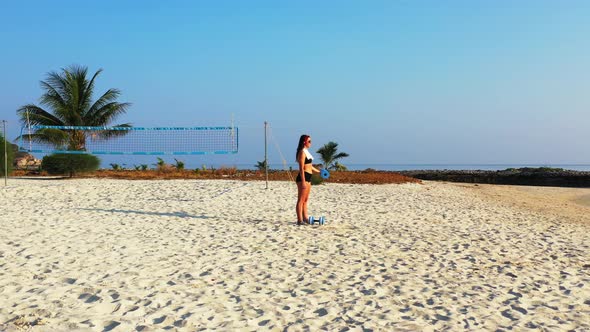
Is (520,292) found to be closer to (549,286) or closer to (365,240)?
(549,286)

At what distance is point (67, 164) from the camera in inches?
656

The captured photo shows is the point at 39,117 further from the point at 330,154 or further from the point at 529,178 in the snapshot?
the point at 529,178

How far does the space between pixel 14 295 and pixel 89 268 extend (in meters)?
0.91

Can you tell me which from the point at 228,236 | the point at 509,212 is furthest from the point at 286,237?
the point at 509,212

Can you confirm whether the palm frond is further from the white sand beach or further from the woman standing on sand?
the woman standing on sand

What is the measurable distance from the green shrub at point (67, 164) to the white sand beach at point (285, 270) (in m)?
7.73

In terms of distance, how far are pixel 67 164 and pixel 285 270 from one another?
47.1 ft

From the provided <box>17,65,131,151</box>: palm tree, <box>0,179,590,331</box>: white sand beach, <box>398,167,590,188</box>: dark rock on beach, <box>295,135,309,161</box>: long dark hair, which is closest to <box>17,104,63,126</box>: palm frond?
<box>17,65,131,151</box>: palm tree

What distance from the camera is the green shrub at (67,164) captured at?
54.8 ft

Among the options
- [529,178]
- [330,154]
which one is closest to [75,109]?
[330,154]

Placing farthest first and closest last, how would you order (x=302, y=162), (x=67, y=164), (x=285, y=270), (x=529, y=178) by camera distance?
1. (x=529, y=178)
2. (x=67, y=164)
3. (x=302, y=162)
4. (x=285, y=270)

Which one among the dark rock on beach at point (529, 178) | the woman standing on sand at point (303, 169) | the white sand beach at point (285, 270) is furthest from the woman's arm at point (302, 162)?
the dark rock on beach at point (529, 178)

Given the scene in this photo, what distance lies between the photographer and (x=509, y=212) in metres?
9.93

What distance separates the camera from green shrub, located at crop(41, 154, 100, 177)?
1670cm
